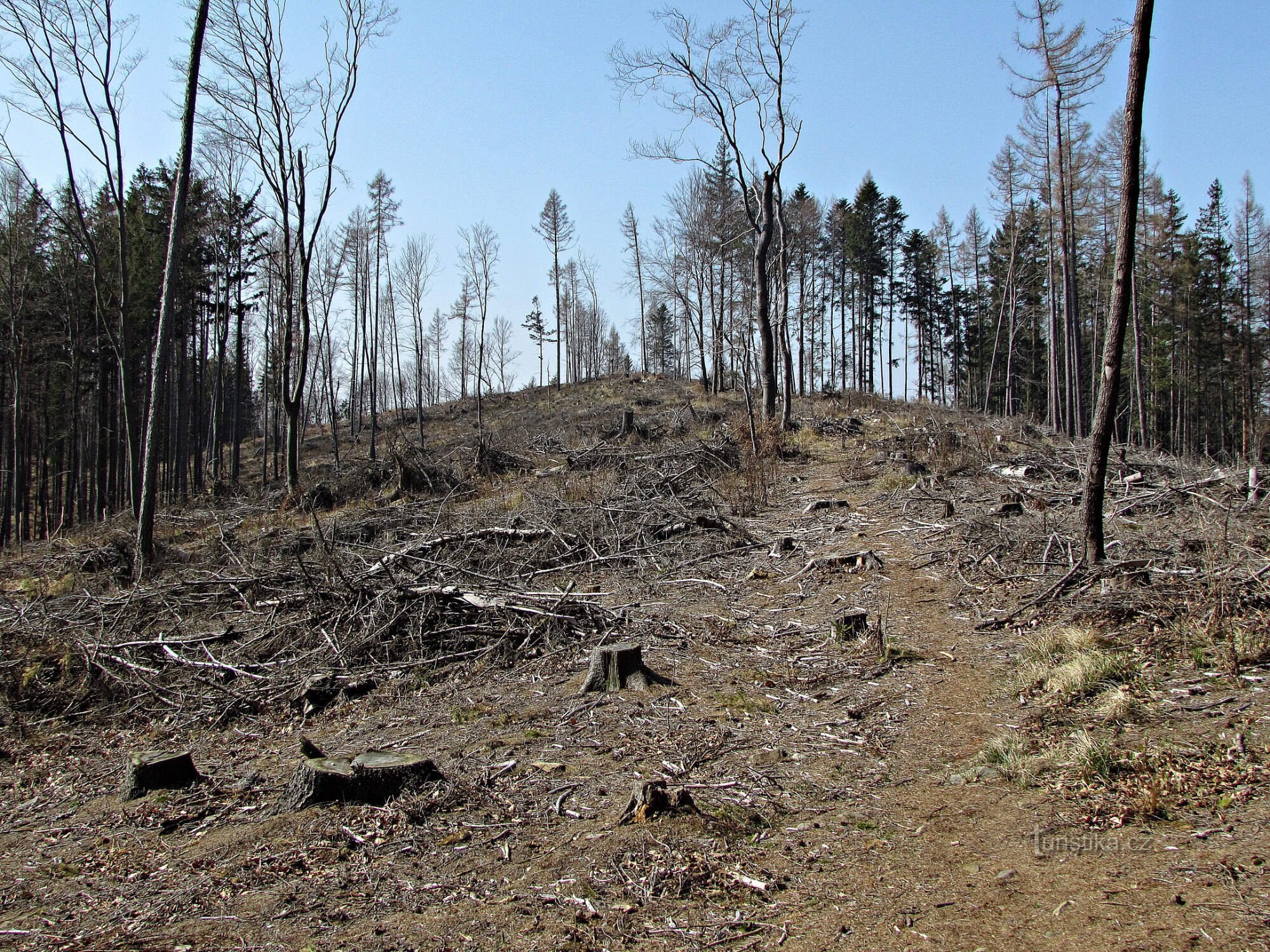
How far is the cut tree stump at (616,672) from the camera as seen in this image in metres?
6.02

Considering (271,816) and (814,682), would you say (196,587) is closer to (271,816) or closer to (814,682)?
(271,816)

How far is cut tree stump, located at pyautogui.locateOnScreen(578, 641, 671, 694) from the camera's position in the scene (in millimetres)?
6020

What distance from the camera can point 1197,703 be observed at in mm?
4438

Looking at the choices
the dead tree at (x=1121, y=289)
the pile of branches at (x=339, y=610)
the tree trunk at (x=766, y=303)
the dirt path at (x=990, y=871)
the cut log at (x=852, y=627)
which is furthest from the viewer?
the tree trunk at (x=766, y=303)

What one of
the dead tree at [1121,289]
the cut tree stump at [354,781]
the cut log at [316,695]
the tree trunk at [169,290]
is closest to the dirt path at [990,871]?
the cut tree stump at [354,781]

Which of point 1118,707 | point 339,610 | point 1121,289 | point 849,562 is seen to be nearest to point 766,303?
point 849,562

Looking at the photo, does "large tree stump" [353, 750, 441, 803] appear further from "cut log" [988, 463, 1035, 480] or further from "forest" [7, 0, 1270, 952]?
"cut log" [988, 463, 1035, 480]

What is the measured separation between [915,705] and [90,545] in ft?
46.7

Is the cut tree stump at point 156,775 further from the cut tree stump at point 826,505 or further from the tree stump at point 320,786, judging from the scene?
the cut tree stump at point 826,505

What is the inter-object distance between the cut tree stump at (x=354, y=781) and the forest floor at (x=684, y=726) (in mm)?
101

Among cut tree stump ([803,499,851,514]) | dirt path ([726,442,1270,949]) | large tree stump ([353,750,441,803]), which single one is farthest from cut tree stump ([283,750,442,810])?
cut tree stump ([803,499,851,514])

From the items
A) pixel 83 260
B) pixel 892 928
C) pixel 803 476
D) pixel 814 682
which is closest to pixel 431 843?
pixel 892 928

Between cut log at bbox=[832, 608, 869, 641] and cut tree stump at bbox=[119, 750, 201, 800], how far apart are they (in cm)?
531

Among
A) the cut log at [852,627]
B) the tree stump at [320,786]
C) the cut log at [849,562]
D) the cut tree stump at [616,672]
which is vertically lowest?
the tree stump at [320,786]
